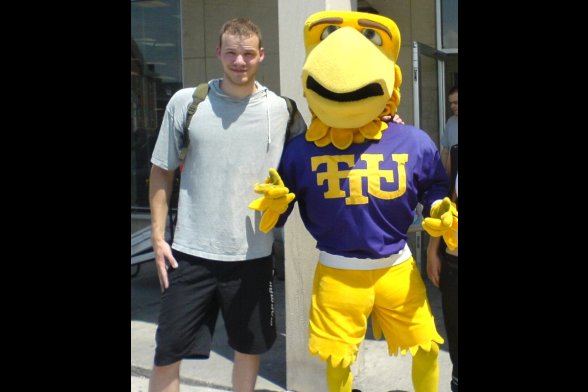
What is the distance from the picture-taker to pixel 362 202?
2.91 m

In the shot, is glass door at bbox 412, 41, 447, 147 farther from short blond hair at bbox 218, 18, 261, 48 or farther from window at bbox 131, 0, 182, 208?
short blond hair at bbox 218, 18, 261, 48

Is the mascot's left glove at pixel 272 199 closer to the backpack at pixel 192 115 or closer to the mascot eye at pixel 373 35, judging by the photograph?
the backpack at pixel 192 115

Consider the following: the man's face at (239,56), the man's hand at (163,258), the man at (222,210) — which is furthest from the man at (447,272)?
the man's hand at (163,258)

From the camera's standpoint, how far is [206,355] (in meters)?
3.25

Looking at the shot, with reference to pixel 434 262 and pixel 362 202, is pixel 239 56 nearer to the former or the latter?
pixel 362 202

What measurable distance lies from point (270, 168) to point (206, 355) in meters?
0.94

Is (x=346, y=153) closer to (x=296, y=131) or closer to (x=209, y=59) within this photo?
(x=296, y=131)

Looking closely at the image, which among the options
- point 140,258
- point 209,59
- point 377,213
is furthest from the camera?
point 209,59

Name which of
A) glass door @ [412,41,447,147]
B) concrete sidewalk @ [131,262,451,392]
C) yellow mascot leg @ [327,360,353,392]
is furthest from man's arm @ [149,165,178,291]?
glass door @ [412,41,447,147]

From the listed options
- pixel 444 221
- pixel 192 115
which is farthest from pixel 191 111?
pixel 444 221

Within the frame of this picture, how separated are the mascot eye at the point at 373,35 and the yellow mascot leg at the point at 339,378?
55.4 inches

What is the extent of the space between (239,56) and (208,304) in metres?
1.16
